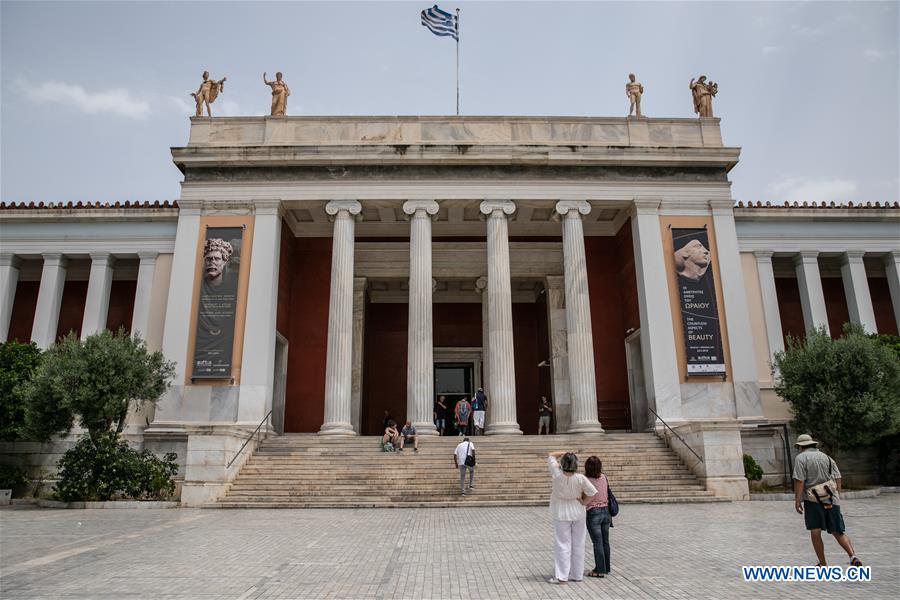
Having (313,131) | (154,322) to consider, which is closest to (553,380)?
(313,131)

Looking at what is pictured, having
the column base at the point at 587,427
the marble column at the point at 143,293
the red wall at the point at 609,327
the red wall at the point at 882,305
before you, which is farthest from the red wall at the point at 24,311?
the red wall at the point at 882,305

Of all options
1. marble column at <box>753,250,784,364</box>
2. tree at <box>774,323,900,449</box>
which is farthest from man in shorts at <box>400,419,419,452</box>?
marble column at <box>753,250,784,364</box>

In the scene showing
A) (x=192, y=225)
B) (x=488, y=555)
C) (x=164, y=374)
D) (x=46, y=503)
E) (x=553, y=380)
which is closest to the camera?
(x=488, y=555)

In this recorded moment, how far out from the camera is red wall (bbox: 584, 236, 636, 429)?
73.3 ft

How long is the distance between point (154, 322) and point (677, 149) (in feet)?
58.9

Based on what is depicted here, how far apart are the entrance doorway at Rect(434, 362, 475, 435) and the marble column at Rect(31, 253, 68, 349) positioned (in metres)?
13.7

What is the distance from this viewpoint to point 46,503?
14250 mm

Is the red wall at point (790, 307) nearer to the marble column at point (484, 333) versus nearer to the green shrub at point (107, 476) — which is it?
the marble column at point (484, 333)

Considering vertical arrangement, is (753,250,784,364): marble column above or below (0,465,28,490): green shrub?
above

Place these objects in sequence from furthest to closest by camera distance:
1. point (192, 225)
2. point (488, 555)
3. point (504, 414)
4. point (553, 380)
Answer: point (553, 380)
point (192, 225)
point (504, 414)
point (488, 555)

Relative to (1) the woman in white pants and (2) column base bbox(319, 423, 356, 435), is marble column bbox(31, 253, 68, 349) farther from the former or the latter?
(1) the woman in white pants

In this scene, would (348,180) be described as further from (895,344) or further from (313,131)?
(895,344)

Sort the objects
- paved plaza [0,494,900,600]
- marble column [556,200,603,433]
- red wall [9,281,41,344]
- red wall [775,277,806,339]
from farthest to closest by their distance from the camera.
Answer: red wall [775,277,806,339], red wall [9,281,41,344], marble column [556,200,603,433], paved plaza [0,494,900,600]

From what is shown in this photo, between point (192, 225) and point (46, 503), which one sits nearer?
point (46, 503)
